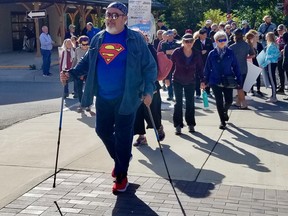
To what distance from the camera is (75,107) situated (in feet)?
37.8

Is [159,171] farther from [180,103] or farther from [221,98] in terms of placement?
[221,98]

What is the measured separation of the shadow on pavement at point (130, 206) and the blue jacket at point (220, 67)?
3.67 metres

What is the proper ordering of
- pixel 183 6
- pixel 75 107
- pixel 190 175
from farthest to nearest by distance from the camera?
1. pixel 183 6
2. pixel 75 107
3. pixel 190 175

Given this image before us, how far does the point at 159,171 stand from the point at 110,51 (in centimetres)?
174

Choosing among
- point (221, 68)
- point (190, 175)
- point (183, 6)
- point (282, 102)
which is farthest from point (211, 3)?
point (190, 175)

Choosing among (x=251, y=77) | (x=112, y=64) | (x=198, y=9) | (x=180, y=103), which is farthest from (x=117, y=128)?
(x=198, y=9)

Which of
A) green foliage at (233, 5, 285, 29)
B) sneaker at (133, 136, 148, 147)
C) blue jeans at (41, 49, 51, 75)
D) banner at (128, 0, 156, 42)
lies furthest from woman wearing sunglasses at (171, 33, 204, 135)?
green foliage at (233, 5, 285, 29)

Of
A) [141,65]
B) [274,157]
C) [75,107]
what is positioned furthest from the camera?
[75,107]

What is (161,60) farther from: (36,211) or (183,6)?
(183,6)

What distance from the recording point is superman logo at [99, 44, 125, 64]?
5309 millimetres

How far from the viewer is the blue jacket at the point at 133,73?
5.29m

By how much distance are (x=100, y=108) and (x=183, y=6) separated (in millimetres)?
30580

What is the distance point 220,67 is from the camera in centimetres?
858

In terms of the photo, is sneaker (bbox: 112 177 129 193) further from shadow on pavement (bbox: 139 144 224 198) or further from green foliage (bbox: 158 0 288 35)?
green foliage (bbox: 158 0 288 35)
